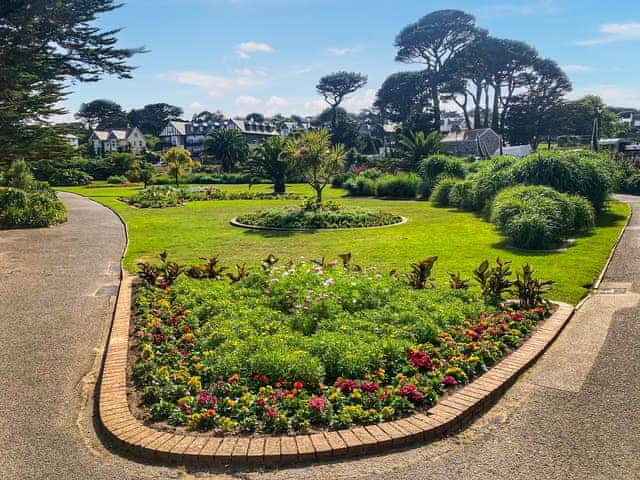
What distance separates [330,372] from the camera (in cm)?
487

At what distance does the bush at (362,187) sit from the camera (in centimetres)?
3266

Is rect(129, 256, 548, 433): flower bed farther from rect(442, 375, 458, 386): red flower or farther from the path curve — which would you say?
the path curve

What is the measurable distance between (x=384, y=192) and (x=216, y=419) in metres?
27.7

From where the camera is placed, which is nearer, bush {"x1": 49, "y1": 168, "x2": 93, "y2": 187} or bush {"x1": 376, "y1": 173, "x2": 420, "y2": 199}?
bush {"x1": 376, "y1": 173, "x2": 420, "y2": 199}

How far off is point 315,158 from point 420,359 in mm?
15013

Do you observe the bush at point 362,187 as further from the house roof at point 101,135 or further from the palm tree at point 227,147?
the house roof at point 101,135

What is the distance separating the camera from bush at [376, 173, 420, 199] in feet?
97.7

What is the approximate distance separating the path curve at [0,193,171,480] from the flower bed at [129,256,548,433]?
575mm

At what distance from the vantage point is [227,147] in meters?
60.2

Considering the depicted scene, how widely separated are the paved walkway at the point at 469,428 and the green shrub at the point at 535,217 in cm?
394

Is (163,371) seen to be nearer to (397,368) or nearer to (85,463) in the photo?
(85,463)

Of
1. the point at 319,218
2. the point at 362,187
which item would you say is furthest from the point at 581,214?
the point at 362,187

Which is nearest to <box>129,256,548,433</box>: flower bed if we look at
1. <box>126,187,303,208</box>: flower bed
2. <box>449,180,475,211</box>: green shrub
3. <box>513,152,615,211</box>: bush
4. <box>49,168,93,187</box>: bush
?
<box>513,152,615,211</box>: bush

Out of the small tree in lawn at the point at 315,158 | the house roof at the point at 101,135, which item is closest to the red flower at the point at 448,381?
the small tree in lawn at the point at 315,158
